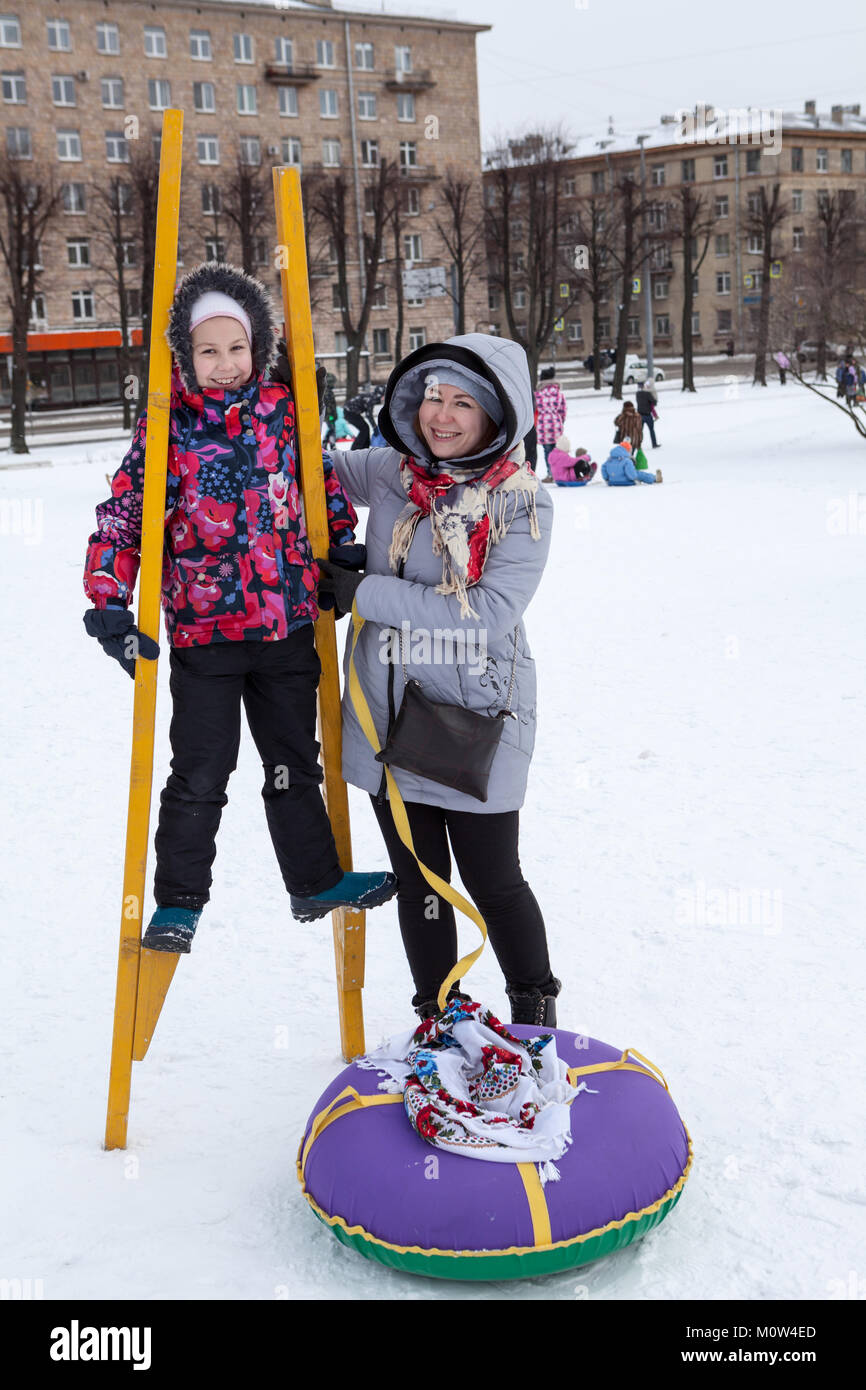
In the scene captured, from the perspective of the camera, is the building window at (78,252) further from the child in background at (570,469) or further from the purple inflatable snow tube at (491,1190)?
the purple inflatable snow tube at (491,1190)

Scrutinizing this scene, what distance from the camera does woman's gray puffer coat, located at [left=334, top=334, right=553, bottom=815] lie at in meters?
2.86

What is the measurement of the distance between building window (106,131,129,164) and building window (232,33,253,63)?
21.0 ft

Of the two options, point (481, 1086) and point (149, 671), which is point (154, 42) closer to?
point (149, 671)

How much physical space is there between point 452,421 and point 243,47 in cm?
5787

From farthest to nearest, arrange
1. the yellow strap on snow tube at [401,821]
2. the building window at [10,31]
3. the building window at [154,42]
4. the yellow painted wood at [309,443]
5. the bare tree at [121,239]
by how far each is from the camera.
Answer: the building window at [154,42] < the building window at [10,31] < the bare tree at [121,239] < the yellow painted wood at [309,443] < the yellow strap on snow tube at [401,821]

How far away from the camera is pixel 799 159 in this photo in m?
74.6

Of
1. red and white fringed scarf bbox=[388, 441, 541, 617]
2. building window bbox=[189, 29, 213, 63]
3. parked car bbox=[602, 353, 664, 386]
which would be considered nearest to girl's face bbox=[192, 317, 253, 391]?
red and white fringed scarf bbox=[388, 441, 541, 617]

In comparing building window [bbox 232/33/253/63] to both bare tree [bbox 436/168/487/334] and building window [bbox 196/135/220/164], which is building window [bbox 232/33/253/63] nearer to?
building window [bbox 196/135/220/164]

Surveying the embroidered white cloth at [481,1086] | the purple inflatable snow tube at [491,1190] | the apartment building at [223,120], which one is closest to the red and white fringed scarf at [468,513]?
the embroidered white cloth at [481,1086]

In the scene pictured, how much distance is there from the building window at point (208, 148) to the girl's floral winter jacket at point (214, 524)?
5500 centimetres

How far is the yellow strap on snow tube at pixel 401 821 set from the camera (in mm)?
2893

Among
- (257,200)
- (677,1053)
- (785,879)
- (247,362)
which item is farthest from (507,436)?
(257,200)

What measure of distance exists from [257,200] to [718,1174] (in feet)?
129

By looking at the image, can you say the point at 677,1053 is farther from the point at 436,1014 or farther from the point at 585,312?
the point at 585,312
